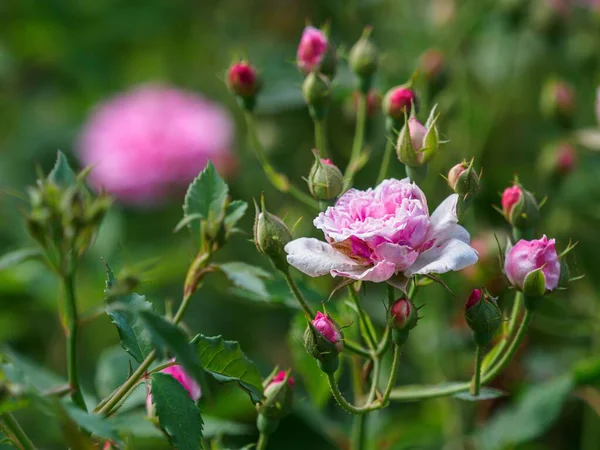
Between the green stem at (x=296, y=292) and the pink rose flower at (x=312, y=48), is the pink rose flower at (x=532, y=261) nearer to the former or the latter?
the green stem at (x=296, y=292)

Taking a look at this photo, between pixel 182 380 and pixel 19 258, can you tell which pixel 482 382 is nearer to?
pixel 182 380

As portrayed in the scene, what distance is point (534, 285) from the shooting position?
87 cm

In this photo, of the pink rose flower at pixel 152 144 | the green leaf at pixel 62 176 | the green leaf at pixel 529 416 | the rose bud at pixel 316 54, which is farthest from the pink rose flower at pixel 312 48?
the pink rose flower at pixel 152 144

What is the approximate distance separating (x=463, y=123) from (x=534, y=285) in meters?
0.87

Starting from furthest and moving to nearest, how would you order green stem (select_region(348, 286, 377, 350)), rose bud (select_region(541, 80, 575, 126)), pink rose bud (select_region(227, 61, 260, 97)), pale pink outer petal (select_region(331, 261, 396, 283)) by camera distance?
rose bud (select_region(541, 80, 575, 126)) < pink rose bud (select_region(227, 61, 260, 97)) < green stem (select_region(348, 286, 377, 350)) < pale pink outer petal (select_region(331, 261, 396, 283))

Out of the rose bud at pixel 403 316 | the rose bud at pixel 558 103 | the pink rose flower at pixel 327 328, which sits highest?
the rose bud at pixel 403 316

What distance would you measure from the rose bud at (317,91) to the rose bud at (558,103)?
2.00 feet

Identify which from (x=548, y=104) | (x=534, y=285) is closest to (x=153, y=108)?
(x=548, y=104)

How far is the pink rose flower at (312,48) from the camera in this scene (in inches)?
43.1

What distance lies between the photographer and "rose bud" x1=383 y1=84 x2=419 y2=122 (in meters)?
1.04

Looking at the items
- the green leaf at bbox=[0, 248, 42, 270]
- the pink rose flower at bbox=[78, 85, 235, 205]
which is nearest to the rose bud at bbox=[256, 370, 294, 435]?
the green leaf at bbox=[0, 248, 42, 270]

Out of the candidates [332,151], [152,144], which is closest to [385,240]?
[332,151]

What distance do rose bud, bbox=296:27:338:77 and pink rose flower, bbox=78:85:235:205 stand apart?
1.05 metres

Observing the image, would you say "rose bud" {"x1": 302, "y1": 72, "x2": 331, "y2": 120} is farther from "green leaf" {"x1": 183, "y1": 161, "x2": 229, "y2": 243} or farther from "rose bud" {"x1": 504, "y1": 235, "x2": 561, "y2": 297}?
"rose bud" {"x1": 504, "y1": 235, "x2": 561, "y2": 297}
